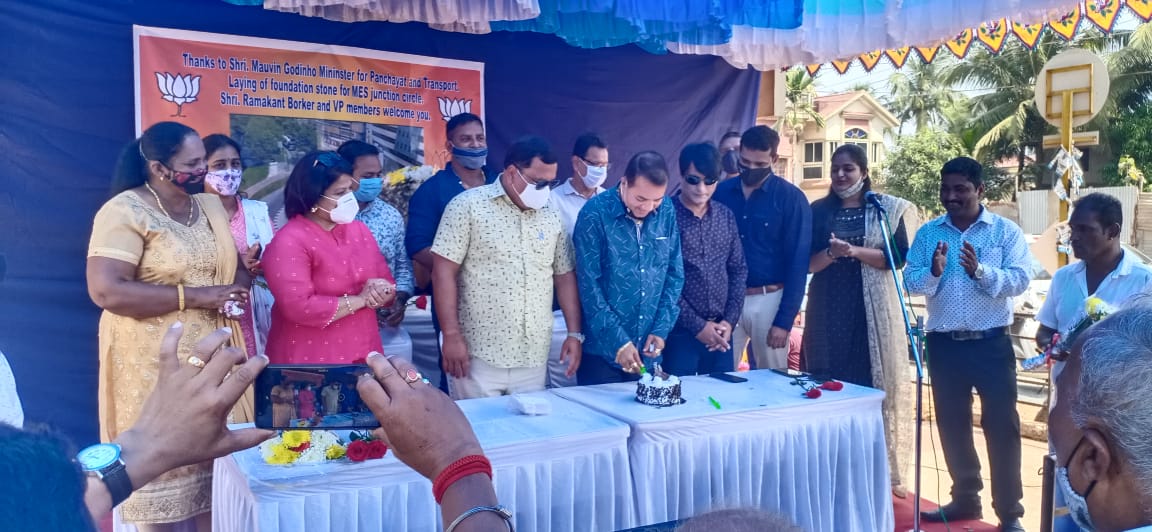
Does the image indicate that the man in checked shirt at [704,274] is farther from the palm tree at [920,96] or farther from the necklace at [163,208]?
the palm tree at [920,96]

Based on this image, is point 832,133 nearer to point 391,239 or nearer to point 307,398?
point 391,239

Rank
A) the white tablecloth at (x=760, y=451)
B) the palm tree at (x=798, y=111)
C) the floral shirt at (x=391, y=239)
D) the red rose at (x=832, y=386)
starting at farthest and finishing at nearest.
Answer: the palm tree at (x=798, y=111) < the floral shirt at (x=391, y=239) < the red rose at (x=832, y=386) < the white tablecloth at (x=760, y=451)

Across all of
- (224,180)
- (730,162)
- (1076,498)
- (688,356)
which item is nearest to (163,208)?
(224,180)

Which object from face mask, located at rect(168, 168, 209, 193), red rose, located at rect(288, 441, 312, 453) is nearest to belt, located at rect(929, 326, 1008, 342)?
red rose, located at rect(288, 441, 312, 453)

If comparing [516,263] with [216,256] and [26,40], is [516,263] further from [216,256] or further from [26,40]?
[26,40]

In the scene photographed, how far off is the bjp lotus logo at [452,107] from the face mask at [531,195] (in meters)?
1.70

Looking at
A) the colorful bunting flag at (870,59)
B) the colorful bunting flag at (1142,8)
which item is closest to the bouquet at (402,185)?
the colorful bunting flag at (870,59)

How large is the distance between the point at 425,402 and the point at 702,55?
16.4 ft

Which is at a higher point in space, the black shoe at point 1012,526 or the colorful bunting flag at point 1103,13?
the colorful bunting flag at point 1103,13

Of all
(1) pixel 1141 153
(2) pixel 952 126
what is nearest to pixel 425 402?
(1) pixel 1141 153

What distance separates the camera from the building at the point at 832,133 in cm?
3406

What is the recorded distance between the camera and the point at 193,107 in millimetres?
3965

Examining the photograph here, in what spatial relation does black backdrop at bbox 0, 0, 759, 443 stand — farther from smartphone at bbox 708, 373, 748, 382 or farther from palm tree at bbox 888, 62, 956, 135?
palm tree at bbox 888, 62, 956, 135

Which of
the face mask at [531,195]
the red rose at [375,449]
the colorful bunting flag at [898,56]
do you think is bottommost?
the red rose at [375,449]
